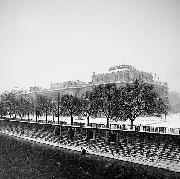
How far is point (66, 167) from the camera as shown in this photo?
31375 mm

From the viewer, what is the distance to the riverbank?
28.3 meters

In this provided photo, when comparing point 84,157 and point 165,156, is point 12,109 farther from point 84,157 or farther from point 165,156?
point 165,156

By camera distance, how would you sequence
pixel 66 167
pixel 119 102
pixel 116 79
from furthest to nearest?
1. pixel 116 79
2. pixel 119 102
3. pixel 66 167

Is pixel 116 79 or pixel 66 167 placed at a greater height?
pixel 116 79

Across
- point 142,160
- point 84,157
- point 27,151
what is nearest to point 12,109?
point 27,151

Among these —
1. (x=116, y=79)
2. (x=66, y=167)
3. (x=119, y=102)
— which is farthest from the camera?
(x=116, y=79)

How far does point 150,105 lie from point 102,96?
12.5m

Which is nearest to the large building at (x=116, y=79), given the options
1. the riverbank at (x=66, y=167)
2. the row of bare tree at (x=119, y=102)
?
the row of bare tree at (x=119, y=102)

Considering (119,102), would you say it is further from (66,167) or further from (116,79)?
(116,79)

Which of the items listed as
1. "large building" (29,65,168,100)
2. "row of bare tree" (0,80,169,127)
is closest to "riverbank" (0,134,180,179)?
"row of bare tree" (0,80,169,127)

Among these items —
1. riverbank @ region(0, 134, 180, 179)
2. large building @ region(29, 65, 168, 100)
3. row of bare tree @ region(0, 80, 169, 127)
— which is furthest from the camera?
large building @ region(29, 65, 168, 100)

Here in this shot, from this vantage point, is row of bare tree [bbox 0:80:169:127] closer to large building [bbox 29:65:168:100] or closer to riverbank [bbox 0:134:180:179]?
riverbank [bbox 0:134:180:179]

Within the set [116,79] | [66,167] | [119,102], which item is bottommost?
[66,167]

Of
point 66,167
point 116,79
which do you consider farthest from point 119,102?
point 116,79
